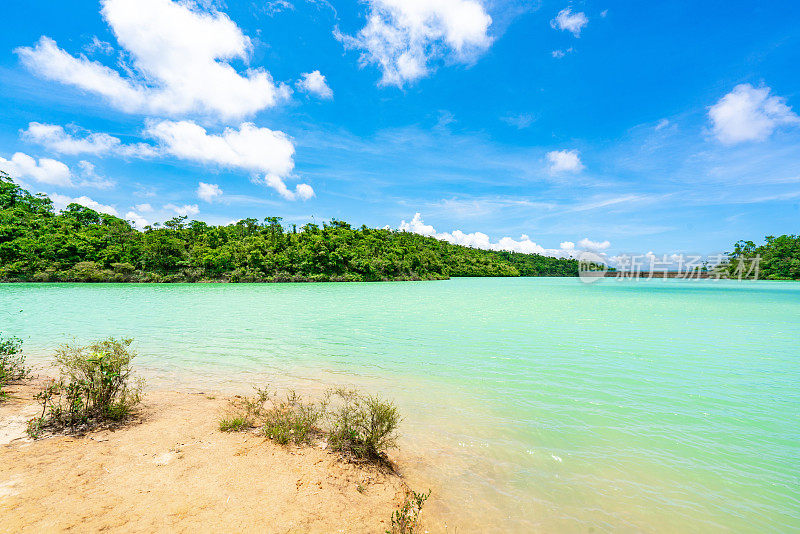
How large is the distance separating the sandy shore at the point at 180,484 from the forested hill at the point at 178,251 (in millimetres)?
67276

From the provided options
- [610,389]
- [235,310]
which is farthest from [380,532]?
[235,310]

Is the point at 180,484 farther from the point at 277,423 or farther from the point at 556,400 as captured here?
the point at 556,400

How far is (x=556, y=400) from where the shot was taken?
7.09 m

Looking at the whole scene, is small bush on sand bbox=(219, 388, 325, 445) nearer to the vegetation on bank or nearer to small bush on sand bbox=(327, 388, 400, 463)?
the vegetation on bank

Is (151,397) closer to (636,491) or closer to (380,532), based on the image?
(380,532)

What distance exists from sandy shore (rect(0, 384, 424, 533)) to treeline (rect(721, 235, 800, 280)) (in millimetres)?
142556

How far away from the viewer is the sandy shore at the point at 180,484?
3008 millimetres

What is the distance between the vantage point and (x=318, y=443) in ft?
15.6

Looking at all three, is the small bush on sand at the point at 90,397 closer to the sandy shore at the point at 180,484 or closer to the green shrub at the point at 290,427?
the sandy shore at the point at 180,484

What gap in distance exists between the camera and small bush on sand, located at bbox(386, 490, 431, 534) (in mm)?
3117

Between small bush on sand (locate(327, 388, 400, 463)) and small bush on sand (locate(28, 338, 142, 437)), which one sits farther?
small bush on sand (locate(28, 338, 142, 437))

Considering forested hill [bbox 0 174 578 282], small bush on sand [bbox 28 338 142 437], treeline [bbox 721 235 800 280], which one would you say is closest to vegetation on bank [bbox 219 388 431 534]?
small bush on sand [bbox 28 338 142 437]

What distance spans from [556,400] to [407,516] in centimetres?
506

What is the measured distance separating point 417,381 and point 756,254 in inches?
6049
